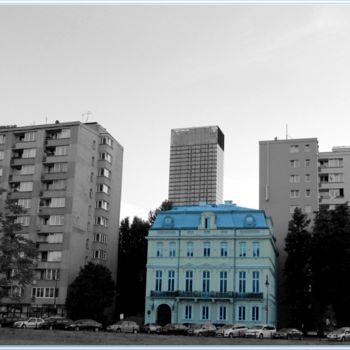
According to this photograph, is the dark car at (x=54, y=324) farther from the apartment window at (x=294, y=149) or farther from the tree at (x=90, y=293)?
the apartment window at (x=294, y=149)

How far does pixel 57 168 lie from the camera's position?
97.6 meters

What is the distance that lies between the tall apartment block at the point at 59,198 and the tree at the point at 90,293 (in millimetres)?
3154

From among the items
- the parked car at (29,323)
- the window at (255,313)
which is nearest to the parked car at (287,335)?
the window at (255,313)

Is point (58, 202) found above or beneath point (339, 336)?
above

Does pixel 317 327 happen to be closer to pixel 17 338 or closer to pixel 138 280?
pixel 138 280

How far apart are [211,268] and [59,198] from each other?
27241 millimetres

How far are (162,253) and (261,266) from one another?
14197 mm

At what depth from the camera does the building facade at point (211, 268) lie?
81.6 m

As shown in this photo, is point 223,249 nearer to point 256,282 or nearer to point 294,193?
point 256,282

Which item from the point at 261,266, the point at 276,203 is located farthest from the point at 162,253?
the point at 276,203

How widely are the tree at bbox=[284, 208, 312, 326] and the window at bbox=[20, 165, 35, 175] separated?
41.8 meters

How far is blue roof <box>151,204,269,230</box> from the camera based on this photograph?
8600 cm

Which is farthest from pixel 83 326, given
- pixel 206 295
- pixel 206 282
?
pixel 206 282

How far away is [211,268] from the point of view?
84438 mm
